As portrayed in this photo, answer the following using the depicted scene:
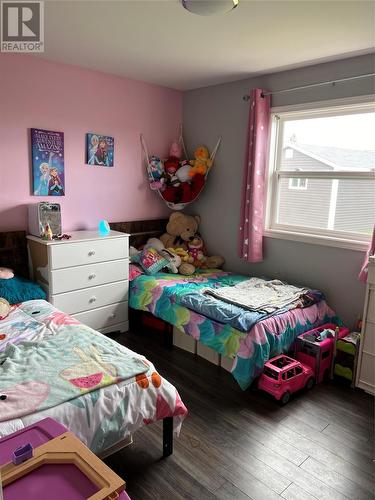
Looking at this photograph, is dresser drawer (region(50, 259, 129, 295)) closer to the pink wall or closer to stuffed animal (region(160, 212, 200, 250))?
the pink wall

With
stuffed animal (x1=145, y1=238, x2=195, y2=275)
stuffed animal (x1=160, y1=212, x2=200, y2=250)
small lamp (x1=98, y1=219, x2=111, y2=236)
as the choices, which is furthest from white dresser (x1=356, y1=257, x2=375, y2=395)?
small lamp (x1=98, y1=219, x2=111, y2=236)

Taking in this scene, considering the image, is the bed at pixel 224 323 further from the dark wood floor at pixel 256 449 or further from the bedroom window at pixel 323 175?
the bedroom window at pixel 323 175

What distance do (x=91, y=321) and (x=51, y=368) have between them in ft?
4.76

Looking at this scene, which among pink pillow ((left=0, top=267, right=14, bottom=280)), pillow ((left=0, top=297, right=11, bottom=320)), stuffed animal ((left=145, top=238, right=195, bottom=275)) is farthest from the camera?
stuffed animal ((left=145, top=238, right=195, bottom=275))

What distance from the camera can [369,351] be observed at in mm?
2451

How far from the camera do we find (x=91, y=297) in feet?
10.2

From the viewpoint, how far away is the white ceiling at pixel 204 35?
6.65 ft

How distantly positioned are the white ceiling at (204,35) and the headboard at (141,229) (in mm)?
1457

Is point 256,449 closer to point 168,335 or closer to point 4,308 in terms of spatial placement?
point 168,335

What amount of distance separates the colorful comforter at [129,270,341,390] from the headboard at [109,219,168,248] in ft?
1.93

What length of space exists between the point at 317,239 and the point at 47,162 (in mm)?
2412

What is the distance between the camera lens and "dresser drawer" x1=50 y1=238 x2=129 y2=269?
2848 mm

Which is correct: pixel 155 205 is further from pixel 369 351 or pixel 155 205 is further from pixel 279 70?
pixel 369 351

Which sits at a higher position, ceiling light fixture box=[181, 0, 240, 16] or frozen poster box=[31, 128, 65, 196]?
ceiling light fixture box=[181, 0, 240, 16]
